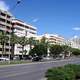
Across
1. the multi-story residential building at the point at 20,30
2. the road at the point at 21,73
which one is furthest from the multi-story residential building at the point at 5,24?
the road at the point at 21,73

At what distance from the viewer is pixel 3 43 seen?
114 metres

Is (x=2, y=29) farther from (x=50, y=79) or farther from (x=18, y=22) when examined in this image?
(x=50, y=79)

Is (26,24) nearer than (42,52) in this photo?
No

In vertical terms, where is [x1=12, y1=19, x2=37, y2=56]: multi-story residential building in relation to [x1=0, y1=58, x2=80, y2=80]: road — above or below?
above

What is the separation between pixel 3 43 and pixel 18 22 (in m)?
26.5

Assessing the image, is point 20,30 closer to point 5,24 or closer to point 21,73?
point 5,24

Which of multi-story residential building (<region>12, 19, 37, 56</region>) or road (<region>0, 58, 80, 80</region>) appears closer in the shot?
road (<region>0, 58, 80, 80</region>)

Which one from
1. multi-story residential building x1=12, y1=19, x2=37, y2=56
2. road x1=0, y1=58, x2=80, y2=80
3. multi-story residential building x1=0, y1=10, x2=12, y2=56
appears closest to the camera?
road x1=0, y1=58, x2=80, y2=80

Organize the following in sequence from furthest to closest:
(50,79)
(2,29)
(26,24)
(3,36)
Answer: (26,24), (2,29), (3,36), (50,79)

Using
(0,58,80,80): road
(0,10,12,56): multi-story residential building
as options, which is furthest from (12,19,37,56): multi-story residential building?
(0,58,80,80): road

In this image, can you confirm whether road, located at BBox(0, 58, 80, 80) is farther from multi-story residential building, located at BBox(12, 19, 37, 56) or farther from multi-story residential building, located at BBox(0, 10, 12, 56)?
multi-story residential building, located at BBox(12, 19, 37, 56)

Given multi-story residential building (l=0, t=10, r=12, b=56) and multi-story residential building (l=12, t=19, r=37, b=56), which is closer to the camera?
multi-story residential building (l=0, t=10, r=12, b=56)

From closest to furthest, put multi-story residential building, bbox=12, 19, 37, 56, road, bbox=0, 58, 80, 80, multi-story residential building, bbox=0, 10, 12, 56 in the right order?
road, bbox=0, 58, 80, 80 → multi-story residential building, bbox=0, 10, 12, 56 → multi-story residential building, bbox=12, 19, 37, 56

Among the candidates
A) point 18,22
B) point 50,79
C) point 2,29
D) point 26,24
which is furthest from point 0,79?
point 26,24
